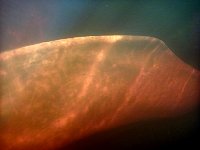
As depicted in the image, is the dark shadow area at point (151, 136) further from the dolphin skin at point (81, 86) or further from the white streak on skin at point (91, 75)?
the white streak on skin at point (91, 75)

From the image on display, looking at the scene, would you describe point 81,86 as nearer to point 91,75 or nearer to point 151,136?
point 91,75

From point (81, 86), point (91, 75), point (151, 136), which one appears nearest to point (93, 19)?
point (91, 75)

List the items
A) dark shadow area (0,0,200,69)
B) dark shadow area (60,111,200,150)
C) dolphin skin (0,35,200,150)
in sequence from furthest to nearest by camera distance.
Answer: dark shadow area (60,111,200,150)
dolphin skin (0,35,200,150)
dark shadow area (0,0,200,69)

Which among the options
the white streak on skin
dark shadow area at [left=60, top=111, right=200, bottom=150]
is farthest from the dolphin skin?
Answer: dark shadow area at [left=60, top=111, right=200, bottom=150]

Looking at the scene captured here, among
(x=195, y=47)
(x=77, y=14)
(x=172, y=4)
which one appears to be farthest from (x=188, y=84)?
(x=77, y=14)

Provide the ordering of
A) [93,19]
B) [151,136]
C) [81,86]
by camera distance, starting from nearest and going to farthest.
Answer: [93,19] < [81,86] < [151,136]

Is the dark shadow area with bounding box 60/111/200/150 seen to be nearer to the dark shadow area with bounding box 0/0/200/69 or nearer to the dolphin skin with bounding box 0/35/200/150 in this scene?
the dolphin skin with bounding box 0/35/200/150

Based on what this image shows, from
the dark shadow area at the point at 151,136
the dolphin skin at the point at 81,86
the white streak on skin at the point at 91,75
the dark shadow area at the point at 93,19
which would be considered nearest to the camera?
the dark shadow area at the point at 93,19

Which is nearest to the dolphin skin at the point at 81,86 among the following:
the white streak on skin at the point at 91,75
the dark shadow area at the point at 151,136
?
the white streak on skin at the point at 91,75

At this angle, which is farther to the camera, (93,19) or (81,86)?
(81,86)
